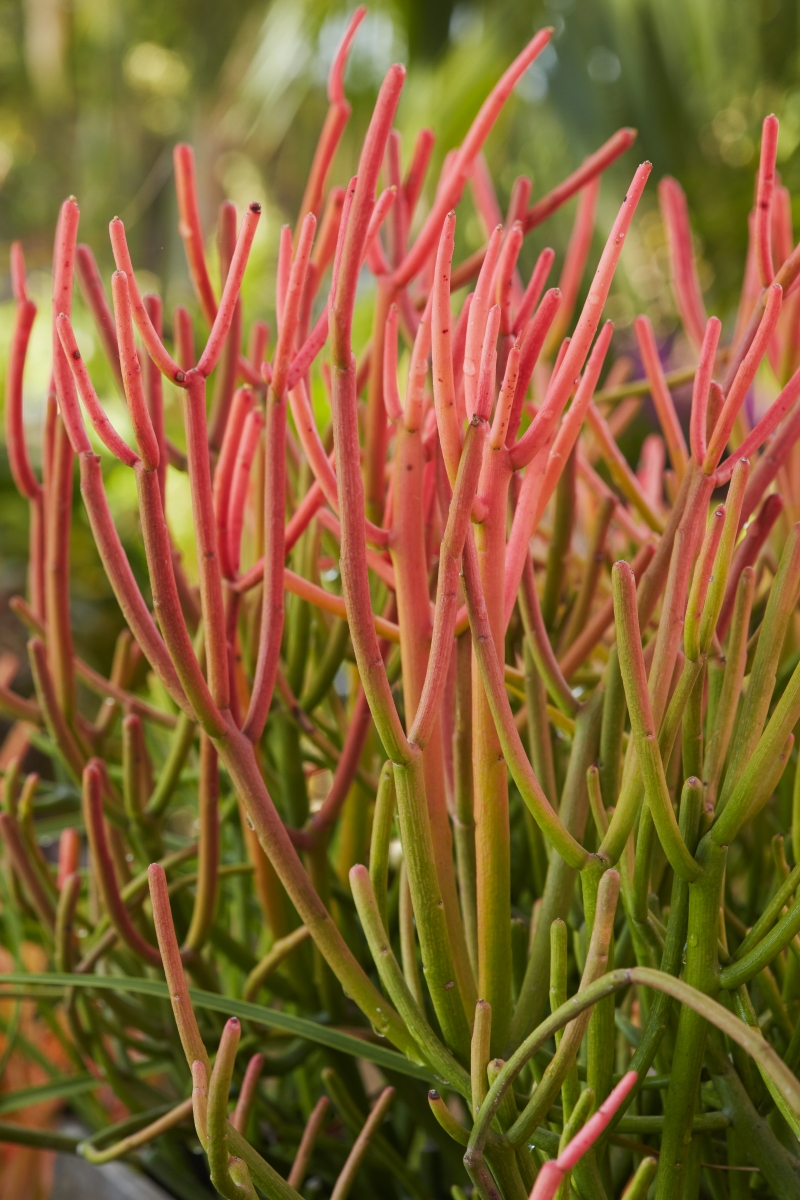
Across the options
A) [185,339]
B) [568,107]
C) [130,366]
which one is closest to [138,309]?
[130,366]

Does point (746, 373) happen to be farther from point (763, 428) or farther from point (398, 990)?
point (398, 990)

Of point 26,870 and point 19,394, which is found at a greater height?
point 19,394

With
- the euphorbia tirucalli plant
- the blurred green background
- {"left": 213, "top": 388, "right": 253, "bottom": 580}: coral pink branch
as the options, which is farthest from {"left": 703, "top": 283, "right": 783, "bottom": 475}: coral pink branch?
the blurred green background

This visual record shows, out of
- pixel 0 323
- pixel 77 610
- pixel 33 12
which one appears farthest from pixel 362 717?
pixel 33 12

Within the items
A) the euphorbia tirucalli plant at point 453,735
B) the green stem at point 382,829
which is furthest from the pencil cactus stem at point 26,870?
the green stem at point 382,829

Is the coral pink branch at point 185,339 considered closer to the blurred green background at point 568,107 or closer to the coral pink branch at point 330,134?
the coral pink branch at point 330,134

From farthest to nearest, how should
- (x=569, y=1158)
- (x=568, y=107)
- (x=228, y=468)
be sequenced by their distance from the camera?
(x=568, y=107), (x=228, y=468), (x=569, y=1158)
